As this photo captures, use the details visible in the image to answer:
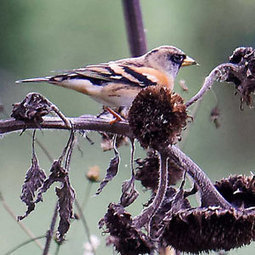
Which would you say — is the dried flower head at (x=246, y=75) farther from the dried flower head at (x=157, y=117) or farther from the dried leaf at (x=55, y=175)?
the dried leaf at (x=55, y=175)

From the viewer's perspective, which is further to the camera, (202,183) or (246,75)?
(246,75)

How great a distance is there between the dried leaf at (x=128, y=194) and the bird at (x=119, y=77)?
0.65 feet

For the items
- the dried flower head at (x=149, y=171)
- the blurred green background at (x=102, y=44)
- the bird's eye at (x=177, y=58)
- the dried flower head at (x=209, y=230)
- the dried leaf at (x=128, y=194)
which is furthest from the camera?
the blurred green background at (x=102, y=44)

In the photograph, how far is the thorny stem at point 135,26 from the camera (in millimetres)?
1739

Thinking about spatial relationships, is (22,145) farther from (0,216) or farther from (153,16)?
(153,16)

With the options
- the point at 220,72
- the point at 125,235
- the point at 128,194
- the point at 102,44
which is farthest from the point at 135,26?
the point at 102,44

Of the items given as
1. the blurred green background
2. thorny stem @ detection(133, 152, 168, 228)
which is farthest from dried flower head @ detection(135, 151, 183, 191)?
the blurred green background

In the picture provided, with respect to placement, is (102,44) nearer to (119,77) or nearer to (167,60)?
(167,60)

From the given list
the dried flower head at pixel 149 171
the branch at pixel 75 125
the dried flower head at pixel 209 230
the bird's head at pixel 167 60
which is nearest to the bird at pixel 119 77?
the bird's head at pixel 167 60

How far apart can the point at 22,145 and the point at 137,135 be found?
343 centimetres

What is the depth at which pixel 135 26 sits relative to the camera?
1741 mm

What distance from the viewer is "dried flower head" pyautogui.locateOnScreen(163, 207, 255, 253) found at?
127cm

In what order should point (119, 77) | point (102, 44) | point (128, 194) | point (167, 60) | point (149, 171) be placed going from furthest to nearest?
1. point (102, 44)
2. point (167, 60)
3. point (119, 77)
4. point (149, 171)
5. point (128, 194)

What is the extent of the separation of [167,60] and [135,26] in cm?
11
